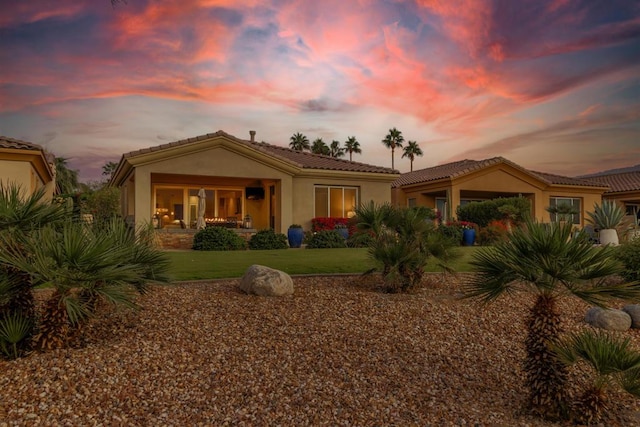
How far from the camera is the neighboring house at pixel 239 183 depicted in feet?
55.8

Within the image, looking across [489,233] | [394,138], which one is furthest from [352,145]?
[489,233]

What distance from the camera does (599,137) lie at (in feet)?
70.1

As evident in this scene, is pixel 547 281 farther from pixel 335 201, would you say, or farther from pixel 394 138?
pixel 394 138

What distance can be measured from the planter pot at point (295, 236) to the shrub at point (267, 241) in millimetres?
1201

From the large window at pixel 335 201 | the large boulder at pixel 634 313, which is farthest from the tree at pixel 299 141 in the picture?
the large boulder at pixel 634 313

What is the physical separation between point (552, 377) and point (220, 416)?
302 centimetres

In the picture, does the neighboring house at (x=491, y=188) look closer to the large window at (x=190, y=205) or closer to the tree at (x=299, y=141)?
the large window at (x=190, y=205)

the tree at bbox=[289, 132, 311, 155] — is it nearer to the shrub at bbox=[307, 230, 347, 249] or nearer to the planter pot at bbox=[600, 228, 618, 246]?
the shrub at bbox=[307, 230, 347, 249]

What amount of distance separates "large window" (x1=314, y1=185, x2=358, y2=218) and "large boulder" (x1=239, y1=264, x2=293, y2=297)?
13.3 meters

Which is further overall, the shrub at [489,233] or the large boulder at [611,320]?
the shrub at [489,233]

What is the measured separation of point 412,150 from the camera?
54.8 metres

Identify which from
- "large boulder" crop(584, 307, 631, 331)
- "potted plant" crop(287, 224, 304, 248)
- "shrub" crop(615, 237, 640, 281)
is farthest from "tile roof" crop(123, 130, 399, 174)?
"large boulder" crop(584, 307, 631, 331)

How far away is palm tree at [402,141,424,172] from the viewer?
5472 centimetres

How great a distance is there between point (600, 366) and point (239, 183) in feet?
66.0
